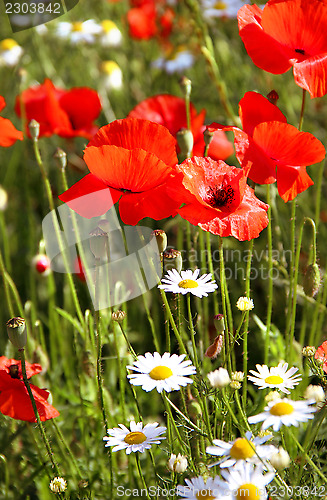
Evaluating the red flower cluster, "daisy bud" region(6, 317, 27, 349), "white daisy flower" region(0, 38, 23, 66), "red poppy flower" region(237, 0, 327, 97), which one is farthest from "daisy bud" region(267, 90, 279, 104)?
the red flower cluster

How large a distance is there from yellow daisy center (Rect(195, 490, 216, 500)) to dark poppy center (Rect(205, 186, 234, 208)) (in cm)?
26

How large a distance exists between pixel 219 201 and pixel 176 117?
0.40 meters

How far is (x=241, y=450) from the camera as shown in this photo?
1.47 feet

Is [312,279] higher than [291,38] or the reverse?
the reverse

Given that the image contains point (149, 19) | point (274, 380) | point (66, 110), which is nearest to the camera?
point (274, 380)

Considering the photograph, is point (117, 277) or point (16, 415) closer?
point (16, 415)

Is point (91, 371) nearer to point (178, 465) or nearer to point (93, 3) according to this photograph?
point (178, 465)

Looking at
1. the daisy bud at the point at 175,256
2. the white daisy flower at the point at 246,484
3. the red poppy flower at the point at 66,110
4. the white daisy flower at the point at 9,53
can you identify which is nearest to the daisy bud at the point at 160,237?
the daisy bud at the point at 175,256

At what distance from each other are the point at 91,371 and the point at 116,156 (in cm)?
37

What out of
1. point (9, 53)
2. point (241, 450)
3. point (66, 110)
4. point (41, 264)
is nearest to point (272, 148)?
point (241, 450)

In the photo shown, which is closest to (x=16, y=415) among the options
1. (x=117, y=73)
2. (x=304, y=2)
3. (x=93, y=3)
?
(x=304, y=2)

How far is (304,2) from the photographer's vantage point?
0.62 metres

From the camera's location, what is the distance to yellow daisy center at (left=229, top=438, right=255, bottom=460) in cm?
45

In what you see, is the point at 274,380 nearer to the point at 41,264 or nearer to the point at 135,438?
the point at 135,438
